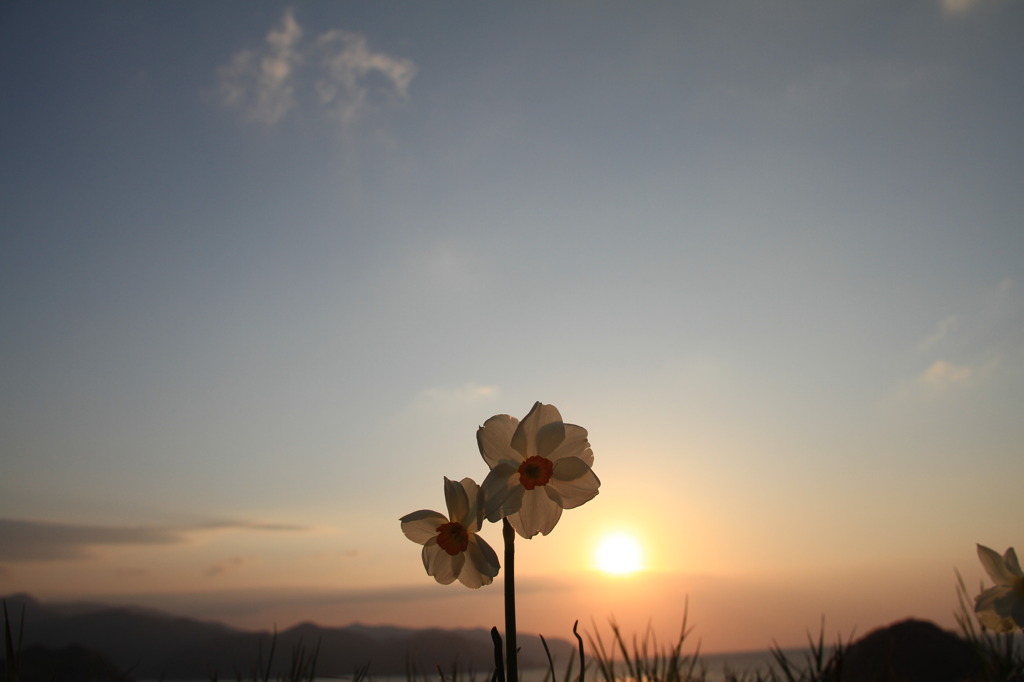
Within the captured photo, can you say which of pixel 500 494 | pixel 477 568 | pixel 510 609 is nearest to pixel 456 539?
pixel 477 568

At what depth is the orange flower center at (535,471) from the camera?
2443 mm

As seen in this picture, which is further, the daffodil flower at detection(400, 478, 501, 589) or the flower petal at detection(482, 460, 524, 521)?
the daffodil flower at detection(400, 478, 501, 589)

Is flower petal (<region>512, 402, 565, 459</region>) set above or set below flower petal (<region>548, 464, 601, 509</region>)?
above

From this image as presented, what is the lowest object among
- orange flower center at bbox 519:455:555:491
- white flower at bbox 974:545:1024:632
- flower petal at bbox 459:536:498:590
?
white flower at bbox 974:545:1024:632

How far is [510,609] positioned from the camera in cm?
193

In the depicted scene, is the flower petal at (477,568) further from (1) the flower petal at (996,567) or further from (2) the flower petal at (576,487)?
(1) the flower petal at (996,567)

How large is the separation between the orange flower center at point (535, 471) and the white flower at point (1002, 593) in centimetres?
267

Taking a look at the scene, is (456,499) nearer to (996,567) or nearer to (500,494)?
(500,494)

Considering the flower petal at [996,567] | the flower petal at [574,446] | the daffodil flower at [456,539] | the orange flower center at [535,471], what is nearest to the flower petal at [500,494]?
the daffodil flower at [456,539]

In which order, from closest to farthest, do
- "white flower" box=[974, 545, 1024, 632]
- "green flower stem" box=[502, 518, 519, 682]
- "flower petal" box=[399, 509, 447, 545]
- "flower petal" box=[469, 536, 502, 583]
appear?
→ "green flower stem" box=[502, 518, 519, 682] → "flower petal" box=[469, 536, 502, 583] → "flower petal" box=[399, 509, 447, 545] → "white flower" box=[974, 545, 1024, 632]

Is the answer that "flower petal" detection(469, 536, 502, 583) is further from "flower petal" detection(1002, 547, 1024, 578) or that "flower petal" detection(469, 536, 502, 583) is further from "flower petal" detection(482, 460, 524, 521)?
"flower petal" detection(1002, 547, 1024, 578)

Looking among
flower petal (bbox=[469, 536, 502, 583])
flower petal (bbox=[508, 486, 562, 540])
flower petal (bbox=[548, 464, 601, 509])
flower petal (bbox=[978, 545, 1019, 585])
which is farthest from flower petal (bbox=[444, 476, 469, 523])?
flower petal (bbox=[978, 545, 1019, 585])

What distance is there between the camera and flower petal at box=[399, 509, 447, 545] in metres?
2.43

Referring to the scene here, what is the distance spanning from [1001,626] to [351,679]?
362cm
